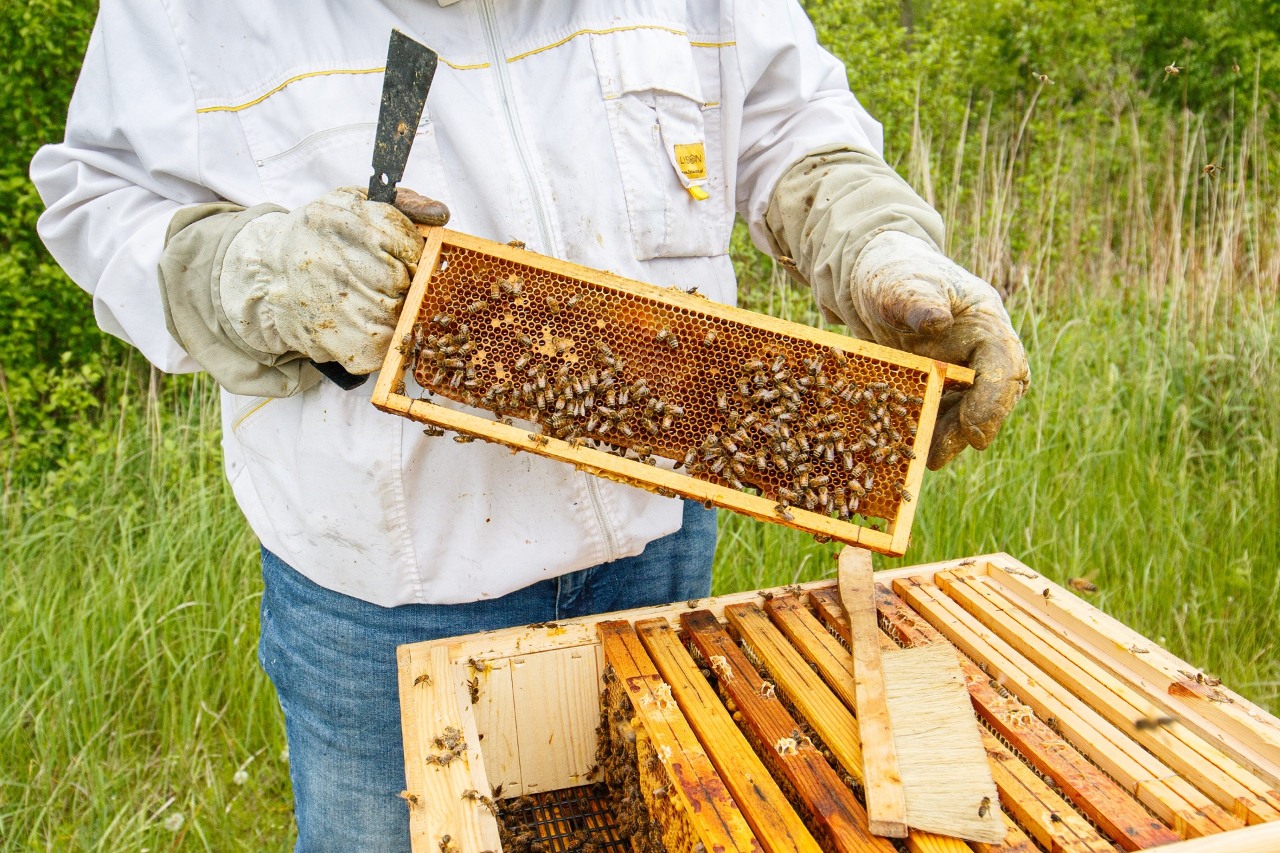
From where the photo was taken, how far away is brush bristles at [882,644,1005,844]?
1758 millimetres

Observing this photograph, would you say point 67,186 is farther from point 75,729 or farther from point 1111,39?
point 1111,39

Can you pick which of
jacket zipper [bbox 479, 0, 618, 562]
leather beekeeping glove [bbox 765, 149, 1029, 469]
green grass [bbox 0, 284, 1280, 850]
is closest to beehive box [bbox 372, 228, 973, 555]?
leather beekeeping glove [bbox 765, 149, 1029, 469]

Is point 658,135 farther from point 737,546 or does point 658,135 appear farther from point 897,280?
point 737,546

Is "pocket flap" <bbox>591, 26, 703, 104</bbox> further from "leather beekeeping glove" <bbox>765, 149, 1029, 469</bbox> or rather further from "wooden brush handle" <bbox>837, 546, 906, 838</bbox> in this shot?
"wooden brush handle" <bbox>837, 546, 906, 838</bbox>

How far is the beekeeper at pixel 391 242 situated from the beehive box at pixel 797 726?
0.32m

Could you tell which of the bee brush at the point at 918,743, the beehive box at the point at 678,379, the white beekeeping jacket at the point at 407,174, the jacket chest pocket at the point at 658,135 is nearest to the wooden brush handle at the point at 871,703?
the bee brush at the point at 918,743

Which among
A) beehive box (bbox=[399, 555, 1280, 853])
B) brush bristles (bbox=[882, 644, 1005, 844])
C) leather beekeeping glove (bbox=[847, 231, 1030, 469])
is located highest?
leather beekeeping glove (bbox=[847, 231, 1030, 469])

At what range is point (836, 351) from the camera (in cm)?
233

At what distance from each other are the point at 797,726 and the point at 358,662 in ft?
4.16

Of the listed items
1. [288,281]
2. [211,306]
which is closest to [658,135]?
[288,281]

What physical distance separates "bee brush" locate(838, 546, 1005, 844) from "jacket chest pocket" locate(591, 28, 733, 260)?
113 centimetres

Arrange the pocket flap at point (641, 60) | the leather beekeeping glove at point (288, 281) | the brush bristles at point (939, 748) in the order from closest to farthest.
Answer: the brush bristles at point (939, 748) < the leather beekeeping glove at point (288, 281) < the pocket flap at point (641, 60)

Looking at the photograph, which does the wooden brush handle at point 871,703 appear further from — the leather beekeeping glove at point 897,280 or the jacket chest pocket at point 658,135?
the jacket chest pocket at point 658,135

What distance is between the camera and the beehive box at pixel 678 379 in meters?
2.29
